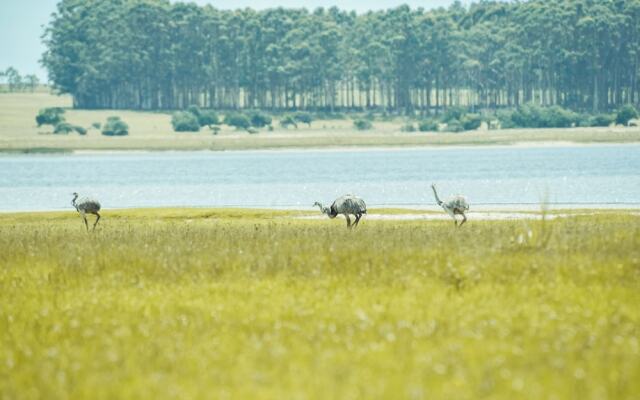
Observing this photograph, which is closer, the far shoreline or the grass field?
the grass field

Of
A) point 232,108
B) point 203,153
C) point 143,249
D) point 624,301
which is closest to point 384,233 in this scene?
point 143,249

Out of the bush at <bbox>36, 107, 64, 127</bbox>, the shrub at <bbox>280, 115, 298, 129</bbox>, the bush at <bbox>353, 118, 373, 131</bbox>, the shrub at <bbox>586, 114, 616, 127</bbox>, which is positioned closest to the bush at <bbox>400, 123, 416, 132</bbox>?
the bush at <bbox>353, 118, 373, 131</bbox>

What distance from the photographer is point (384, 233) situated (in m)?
28.0

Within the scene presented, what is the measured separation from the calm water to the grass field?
30425 millimetres

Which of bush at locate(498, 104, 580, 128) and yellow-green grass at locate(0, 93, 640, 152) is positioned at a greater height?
bush at locate(498, 104, 580, 128)

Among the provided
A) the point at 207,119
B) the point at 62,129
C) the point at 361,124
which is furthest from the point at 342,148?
the point at 62,129

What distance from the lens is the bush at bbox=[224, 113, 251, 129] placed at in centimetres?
16062

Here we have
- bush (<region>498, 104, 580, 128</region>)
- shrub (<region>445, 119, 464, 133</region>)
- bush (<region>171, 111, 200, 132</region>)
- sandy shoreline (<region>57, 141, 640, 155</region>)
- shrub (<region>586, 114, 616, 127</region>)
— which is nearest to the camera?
sandy shoreline (<region>57, 141, 640, 155</region>)

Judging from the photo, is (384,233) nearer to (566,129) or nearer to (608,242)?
(608,242)

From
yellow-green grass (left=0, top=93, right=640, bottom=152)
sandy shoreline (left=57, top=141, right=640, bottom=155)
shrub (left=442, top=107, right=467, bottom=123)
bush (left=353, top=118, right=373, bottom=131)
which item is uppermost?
shrub (left=442, top=107, right=467, bottom=123)

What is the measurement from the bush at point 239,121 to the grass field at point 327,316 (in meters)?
134

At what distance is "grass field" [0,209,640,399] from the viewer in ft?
43.0

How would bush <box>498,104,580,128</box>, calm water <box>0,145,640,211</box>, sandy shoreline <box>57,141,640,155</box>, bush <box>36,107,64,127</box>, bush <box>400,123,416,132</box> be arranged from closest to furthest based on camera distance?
calm water <box>0,145,640,211</box>, sandy shoreline <box>57,141,640,155</box>, bush <box>498,104,580,128</box>, bush <box>400,123,416,132</box>, bush <box>36,107,64,127</box>

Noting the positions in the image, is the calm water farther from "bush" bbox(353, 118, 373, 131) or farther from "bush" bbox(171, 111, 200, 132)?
"bush" bbox(171, 111, 200, 132)
